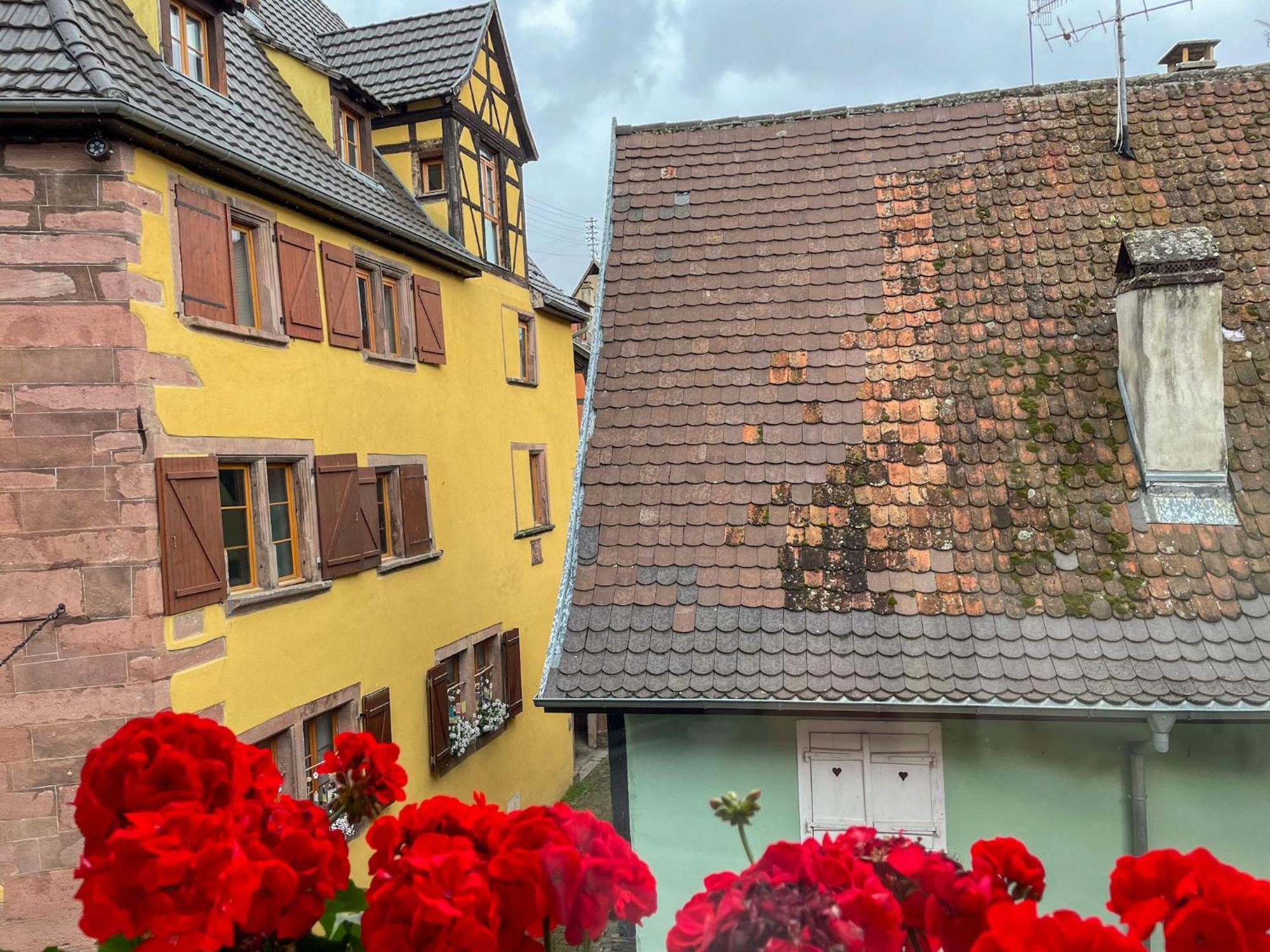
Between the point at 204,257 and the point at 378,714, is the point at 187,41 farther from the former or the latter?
the point at 378,714

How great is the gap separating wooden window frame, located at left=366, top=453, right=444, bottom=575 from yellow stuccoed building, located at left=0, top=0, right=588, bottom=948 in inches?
1.5

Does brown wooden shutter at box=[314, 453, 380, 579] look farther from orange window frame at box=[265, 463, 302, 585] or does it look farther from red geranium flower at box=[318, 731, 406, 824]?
red geranium flower at box=[318, 731, 406, 824]

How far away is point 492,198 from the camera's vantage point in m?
12.0

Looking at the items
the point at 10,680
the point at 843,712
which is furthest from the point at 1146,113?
the point at 10,680

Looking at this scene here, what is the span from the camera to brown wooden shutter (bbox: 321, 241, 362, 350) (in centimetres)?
793

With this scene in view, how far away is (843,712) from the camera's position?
468 centimetres

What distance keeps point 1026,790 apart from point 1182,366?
8.65ft

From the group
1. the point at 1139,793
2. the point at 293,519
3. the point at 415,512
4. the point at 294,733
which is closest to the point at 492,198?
the point at 415,512

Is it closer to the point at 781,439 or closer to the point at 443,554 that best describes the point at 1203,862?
the point at 781,439

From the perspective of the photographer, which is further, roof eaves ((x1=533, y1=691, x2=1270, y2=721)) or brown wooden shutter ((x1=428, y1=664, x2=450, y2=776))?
brown wooden shutter ((x1=428, y1=664, x2=450, y2=776))

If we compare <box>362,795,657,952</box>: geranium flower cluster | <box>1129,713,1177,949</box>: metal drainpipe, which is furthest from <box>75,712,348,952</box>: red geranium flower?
<box>1129,713,1177,949</box>: metal drainpipe

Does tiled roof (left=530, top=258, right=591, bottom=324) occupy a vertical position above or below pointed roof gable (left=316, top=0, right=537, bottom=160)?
below

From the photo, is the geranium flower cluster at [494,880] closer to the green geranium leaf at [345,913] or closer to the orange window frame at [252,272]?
the green geranium leaf at [345,913]

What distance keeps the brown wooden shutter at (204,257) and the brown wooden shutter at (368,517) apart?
84.7 inches
